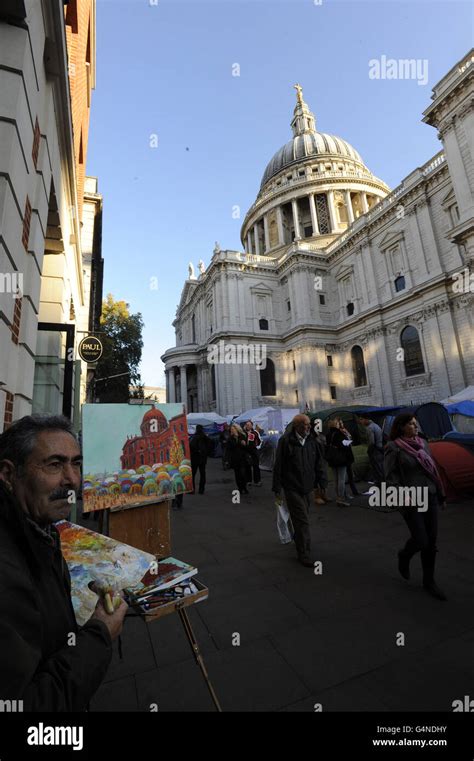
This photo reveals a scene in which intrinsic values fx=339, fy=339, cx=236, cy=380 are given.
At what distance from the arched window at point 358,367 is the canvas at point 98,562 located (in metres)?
34.1

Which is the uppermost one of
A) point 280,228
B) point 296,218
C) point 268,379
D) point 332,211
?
point 280,228

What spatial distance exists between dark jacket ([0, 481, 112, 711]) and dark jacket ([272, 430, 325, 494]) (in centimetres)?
417

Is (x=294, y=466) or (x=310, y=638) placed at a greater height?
(x=294, y=466)

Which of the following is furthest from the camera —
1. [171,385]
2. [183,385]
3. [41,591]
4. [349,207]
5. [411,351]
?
[171,385]

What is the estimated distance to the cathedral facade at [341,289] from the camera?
78.3 ft

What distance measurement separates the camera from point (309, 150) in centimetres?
5338

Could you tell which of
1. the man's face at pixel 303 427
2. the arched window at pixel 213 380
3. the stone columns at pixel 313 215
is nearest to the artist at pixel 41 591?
the man's face at pixel 303 427

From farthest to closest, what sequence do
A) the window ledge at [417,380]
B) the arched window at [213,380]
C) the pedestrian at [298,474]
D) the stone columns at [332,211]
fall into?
the stone columns at [332,211] → the arched window at [213,380] → the window ledge at [417,380] → the pedestrian at [298,474]

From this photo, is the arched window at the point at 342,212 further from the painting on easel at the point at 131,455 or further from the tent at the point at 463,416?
the painting on easel at the point at 131,455

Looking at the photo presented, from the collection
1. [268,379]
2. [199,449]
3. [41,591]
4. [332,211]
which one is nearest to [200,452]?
[199,449]

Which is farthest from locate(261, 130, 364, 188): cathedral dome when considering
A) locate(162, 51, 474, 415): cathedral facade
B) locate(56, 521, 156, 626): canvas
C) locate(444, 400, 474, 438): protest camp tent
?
locate(56, 521, 156, 626): canvas

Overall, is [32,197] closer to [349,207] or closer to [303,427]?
[303,427]

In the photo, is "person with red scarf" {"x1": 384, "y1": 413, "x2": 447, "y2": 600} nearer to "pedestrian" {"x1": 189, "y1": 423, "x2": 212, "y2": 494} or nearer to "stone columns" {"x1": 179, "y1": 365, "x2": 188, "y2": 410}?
"pedestrian" {"x1": 189, "y1": 423, "x2": 212, "y2": 494}

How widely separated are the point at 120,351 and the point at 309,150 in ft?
148
